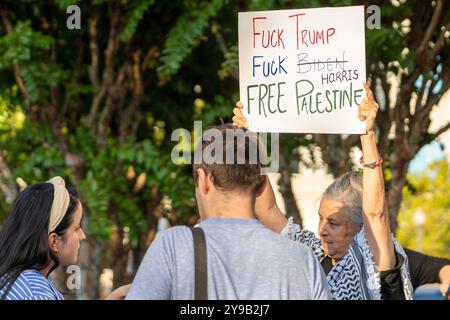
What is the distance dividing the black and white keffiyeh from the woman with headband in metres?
0.77

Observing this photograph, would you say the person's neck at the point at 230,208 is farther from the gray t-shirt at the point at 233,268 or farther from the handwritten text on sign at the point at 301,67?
the handwritten text on sign at the point at 301,67

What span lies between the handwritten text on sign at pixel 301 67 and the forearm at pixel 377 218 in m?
0.43

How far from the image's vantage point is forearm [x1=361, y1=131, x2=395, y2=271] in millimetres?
3338

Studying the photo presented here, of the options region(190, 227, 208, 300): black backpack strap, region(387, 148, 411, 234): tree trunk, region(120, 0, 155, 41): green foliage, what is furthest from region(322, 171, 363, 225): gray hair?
region(120, 0, 155, 41): green foliage

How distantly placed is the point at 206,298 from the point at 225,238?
0.17m

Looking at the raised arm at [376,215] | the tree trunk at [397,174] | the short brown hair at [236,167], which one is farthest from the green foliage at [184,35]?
the short brown hair at [236,167]

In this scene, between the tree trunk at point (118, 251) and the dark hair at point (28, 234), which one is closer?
the dark hair at point (28, 234)

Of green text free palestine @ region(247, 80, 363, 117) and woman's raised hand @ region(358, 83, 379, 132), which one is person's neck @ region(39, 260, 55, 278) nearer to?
green text free palestine @ region(247, 80, 363, 117)

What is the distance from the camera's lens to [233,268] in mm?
2695

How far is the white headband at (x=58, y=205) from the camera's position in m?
3.31

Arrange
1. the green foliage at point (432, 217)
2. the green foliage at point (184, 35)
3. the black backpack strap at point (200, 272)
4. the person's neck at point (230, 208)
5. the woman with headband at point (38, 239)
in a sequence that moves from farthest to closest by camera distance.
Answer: the green foliage at point (432, 217) < the green foliage at point (184, 35) < the woman with headband at point (38, 239) < the person's neck at point (230, 208) < the black backpack strap at point (200, 272)
